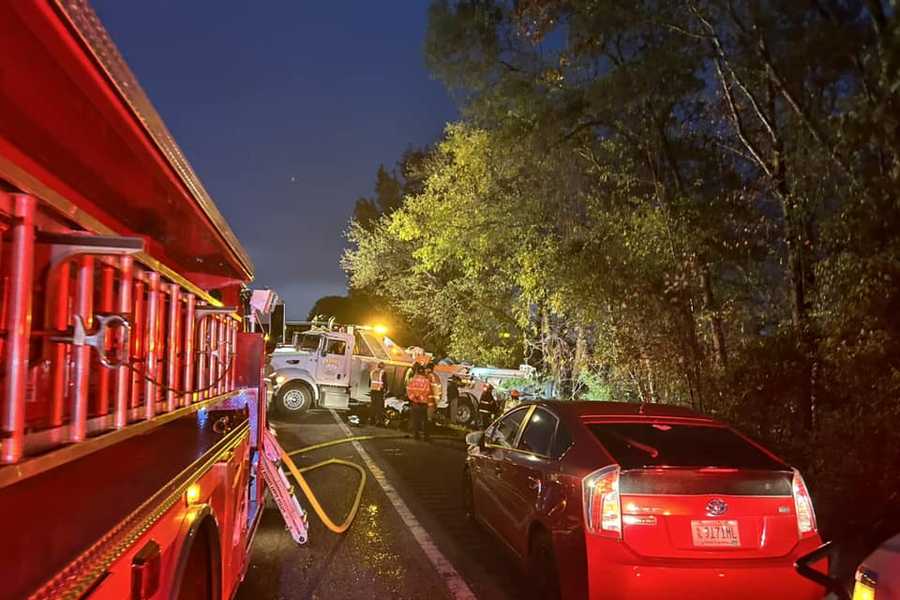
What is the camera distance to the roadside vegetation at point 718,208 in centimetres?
748

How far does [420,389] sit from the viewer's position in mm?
14031

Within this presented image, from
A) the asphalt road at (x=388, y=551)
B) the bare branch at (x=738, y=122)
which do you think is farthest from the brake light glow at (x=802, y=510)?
the bare branch at (x=738, y=122)

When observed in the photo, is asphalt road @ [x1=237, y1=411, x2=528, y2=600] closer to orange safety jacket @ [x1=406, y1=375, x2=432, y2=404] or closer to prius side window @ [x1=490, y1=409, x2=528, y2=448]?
prius side window @ [x1=490, y1=409, x2=528, y2=448]

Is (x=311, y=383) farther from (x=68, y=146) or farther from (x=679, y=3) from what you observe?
(x=68, y=146)

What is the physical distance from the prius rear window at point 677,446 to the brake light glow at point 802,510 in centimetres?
15

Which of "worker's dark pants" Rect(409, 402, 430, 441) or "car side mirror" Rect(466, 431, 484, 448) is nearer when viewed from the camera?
"car side mirror" Rect(466, 431, 484, 448)

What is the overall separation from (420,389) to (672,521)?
9.75m

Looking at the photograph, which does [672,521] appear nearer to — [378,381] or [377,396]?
[378,381]

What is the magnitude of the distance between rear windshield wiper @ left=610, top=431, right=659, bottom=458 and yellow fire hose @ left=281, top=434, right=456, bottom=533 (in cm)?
314

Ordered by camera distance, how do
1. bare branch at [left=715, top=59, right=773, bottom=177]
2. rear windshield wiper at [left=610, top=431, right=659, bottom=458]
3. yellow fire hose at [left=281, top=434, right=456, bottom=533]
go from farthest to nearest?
bare branch at [left=715, top=59, right=773, bottom=177] < yellow fire hose at [left=281, top=434, right=456, bottom=533] < rear windshield wiper at [left=610, top=431, right=659, bottom=458]

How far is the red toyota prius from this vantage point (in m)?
4.41

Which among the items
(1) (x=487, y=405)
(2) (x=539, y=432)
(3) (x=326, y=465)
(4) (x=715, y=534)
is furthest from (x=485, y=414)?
(4) (x=715, y=534)

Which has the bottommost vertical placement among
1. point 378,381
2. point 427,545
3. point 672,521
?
point 427,545

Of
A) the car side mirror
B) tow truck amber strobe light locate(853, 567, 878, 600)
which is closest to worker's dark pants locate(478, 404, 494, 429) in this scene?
the car side mirror
